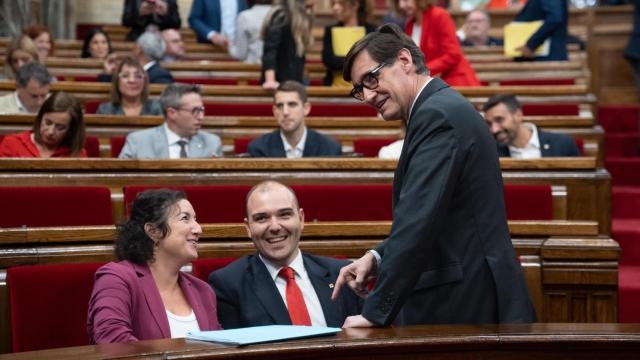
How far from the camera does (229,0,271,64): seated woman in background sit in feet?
21.8

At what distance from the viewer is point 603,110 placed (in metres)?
6.91

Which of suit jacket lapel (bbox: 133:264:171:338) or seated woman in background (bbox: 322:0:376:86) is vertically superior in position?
seated woman in background (bbox: 322:0:376:86)

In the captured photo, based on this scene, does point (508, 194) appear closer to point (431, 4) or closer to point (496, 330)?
point (496, 330)

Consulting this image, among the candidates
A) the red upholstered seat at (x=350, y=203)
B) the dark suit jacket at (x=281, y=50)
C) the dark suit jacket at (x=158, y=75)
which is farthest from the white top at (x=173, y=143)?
the dark suit jacket at (x=158, y=75)

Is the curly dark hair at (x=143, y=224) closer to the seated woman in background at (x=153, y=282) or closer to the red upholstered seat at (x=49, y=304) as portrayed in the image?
the seated woman in background at (x=153, y=282)

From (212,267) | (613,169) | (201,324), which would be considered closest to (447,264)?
(201,324)

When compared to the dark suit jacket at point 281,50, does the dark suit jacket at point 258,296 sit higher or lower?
lower

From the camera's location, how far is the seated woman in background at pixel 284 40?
5.81 m

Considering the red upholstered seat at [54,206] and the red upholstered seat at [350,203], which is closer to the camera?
the red upholstered seat at [54,206]

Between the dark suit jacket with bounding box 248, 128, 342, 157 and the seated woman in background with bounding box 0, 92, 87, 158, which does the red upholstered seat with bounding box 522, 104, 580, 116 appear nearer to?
the dark suit jacket with bounding box 248, 128, 342, 157

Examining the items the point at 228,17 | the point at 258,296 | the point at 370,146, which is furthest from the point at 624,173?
the point at 258,296

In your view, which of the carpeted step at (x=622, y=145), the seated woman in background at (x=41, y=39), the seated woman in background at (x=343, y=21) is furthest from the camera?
the seated woman in background at (x=41, y=39)

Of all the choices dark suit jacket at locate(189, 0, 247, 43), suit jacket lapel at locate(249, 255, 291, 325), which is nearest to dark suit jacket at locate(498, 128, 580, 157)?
suit jacket lapel at locate(249, 255, 291, 325)

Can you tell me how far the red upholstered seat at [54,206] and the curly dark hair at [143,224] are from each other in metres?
0.65
